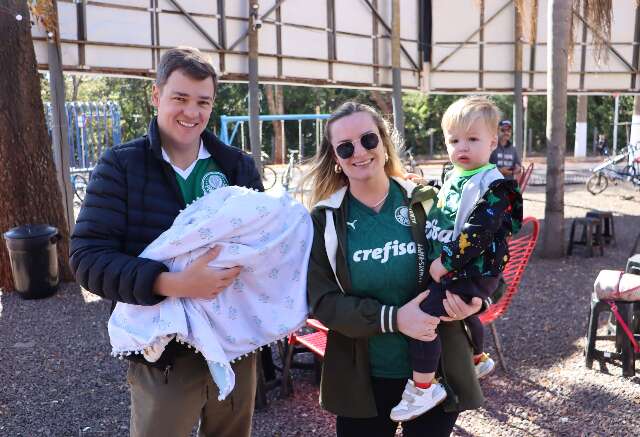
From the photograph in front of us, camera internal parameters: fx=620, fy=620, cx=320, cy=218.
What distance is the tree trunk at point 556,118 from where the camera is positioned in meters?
7.82

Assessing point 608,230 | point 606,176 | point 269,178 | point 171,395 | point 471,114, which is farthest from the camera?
point 269,178

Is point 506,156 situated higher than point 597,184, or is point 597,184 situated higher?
point 506,156

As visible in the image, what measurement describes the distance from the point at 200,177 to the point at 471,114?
1088 millimetres

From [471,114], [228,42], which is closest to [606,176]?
[228,42]

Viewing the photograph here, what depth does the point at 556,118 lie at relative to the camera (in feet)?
26.3

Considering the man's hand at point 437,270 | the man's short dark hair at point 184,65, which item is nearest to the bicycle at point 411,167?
the man's hand at point 437,270

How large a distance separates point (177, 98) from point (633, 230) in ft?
34.1

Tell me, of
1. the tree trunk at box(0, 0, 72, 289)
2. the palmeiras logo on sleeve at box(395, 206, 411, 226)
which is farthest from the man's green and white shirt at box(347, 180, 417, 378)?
the tree trunk at box(0, 0, 72, 289)

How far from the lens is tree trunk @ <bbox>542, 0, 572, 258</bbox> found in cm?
782

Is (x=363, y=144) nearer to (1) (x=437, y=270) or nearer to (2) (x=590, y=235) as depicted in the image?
(1) (x=437, y=270)

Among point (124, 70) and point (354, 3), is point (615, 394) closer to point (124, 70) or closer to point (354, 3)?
point (124, 70)

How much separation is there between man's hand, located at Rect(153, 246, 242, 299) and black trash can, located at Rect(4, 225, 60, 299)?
5.56m

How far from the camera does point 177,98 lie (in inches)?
78.6

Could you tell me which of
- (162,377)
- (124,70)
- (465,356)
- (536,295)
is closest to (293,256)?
(162,377)
